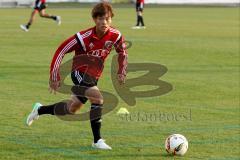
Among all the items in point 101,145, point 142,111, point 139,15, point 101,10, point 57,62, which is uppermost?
point 101,10

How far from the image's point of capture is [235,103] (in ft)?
40.2

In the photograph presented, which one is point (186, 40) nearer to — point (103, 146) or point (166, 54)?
point (166, 54)

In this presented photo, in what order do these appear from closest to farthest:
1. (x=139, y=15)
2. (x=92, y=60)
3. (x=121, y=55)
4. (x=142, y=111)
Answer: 1. (x=92, y=60)
2. (x=121, y=55)
3. (x=142, y=111)
4. (x=139, y=15)

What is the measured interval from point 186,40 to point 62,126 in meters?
16.1

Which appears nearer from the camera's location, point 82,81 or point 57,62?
point 57,62

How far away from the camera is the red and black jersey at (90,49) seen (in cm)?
821

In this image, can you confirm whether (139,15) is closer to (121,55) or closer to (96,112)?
(121,55)

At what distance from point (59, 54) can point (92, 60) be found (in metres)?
0.56

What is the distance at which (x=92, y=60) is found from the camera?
8586 millimetres

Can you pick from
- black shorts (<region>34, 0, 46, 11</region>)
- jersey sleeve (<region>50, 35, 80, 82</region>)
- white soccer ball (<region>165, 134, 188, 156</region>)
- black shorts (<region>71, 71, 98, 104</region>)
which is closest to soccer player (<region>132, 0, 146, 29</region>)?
black shorts (<region>34, 0, 46, 11</region>)

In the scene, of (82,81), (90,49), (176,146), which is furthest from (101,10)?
(176,146)

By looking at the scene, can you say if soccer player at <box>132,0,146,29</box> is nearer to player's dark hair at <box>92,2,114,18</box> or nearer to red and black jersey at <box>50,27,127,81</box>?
red and black jersey at <box>50,27,127,81</box>

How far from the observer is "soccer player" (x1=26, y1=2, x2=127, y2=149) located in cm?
812

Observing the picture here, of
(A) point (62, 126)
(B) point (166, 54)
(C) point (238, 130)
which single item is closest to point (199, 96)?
(C) point (238, 130)
